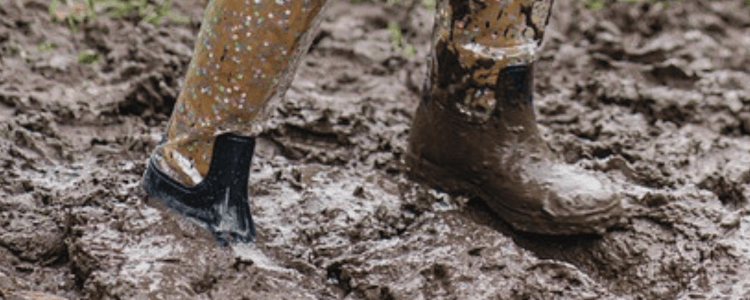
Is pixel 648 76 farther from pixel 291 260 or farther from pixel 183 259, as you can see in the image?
pixel 183 259

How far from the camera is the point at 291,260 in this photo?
6.11 feet

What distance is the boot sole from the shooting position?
2.03m

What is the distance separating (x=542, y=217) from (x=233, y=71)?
765 mm

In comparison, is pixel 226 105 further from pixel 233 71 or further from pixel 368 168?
pixel 368 168

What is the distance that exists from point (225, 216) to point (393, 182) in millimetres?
528

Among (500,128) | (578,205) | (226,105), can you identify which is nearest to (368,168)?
(500,128)

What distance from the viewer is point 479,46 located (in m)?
1.96

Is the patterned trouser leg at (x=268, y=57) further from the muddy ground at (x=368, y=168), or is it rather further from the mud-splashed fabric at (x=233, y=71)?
the muddy ground at (x=368, y=168)

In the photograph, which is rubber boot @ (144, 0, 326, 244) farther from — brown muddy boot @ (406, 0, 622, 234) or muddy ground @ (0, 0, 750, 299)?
brown muddy boot @ (406, 0, 622, 234)

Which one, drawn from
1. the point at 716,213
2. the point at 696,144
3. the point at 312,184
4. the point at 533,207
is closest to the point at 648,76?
the point at 696,144

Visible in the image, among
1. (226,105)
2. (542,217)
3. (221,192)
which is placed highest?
(226,105)

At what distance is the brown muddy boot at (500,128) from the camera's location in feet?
6.40

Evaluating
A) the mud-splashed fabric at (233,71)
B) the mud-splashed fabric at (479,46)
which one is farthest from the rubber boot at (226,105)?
the mud-splashed fabric at (479,46)

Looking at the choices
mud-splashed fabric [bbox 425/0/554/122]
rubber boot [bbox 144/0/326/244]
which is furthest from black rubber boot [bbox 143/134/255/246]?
mud-splashed fabric [bbox 425/0/554/122]
